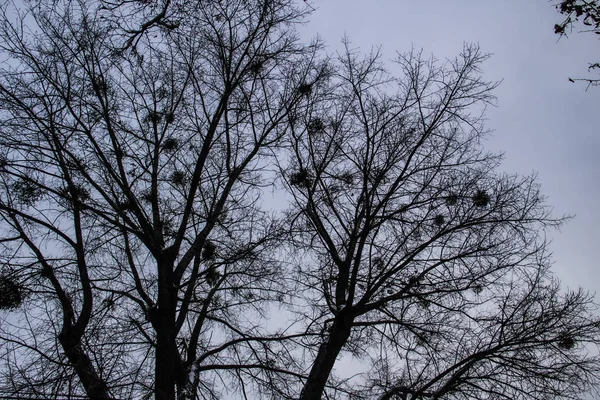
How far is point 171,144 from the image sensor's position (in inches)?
316

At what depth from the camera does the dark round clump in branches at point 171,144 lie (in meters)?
8.02

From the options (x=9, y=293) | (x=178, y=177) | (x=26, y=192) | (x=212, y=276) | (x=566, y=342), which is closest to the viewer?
(x=9, y=293)

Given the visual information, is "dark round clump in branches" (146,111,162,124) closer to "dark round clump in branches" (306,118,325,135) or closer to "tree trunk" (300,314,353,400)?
"dark round clump in branches" (306,118,325,135)

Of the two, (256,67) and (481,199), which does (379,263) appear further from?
(256,67)

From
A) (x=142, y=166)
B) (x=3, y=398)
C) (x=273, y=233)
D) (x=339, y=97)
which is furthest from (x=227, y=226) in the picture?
(x=3, y=398)

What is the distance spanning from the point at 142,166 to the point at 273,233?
6.52 feet

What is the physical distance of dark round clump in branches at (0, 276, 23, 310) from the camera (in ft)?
21.5

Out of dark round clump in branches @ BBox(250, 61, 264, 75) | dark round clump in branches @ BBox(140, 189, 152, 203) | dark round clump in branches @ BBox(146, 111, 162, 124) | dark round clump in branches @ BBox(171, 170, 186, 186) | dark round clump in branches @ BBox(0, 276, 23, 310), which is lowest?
dark round clump in branches @ BBox(0, 276, 23, 310)

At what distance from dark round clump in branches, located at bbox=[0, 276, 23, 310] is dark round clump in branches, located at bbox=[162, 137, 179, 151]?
104 inches

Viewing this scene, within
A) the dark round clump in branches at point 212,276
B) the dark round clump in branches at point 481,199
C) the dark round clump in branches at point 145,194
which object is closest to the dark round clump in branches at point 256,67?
the dark round clump in branches at point 145,194

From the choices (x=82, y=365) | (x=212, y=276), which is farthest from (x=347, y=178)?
(x=82, y=365)

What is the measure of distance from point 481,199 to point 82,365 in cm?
522

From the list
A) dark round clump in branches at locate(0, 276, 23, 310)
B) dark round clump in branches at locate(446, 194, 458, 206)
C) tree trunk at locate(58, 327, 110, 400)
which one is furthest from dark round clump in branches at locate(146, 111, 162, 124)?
dark round clump in branches at locate(446, 194, 458, 206)

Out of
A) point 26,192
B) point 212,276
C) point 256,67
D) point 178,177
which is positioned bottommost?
point 212,276
